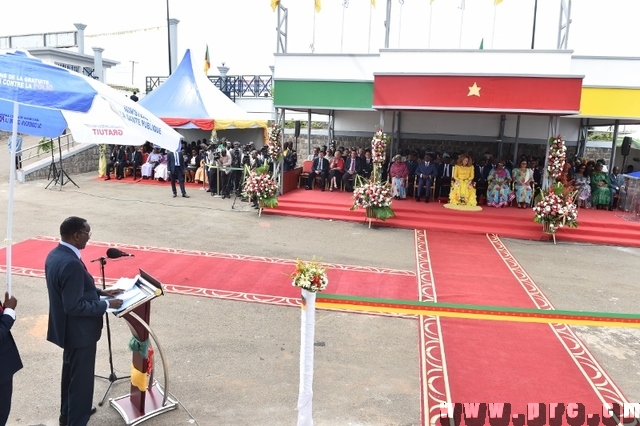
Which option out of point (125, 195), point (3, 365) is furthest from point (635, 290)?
point (125, 195)

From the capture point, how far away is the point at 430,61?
43.3 feet

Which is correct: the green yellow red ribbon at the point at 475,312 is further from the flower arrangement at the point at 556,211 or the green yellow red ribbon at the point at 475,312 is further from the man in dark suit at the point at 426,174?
the man in dark suit at the point at 426,174

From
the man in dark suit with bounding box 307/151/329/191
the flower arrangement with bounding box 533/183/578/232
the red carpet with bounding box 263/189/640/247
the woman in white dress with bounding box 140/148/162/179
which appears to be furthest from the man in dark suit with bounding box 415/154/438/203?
the woman in white dress with bounding box 140/148/162/179

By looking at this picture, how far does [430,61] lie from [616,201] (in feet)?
24.5

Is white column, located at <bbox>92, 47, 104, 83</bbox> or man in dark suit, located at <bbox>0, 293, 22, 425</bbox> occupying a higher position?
white column, located at <bbox>92, 47, 104, 83</bbox>

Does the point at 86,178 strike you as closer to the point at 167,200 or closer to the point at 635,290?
the point at 167,200

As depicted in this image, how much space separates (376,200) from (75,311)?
9334 mm

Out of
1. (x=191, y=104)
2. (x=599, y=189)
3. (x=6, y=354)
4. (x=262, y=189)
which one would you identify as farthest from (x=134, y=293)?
(x=191, y=104)

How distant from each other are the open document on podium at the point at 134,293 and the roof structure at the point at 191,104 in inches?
596

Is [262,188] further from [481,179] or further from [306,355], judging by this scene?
[306,355]

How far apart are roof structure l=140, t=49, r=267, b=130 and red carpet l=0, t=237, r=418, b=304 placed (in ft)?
32.3

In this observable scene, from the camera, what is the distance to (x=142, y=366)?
4.27m

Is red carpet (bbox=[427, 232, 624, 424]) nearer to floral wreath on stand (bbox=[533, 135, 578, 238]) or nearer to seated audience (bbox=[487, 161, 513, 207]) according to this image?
floral wreath on stand (bbox=[533, 135, 578, 238])

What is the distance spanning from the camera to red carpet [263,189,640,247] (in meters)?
12.0
